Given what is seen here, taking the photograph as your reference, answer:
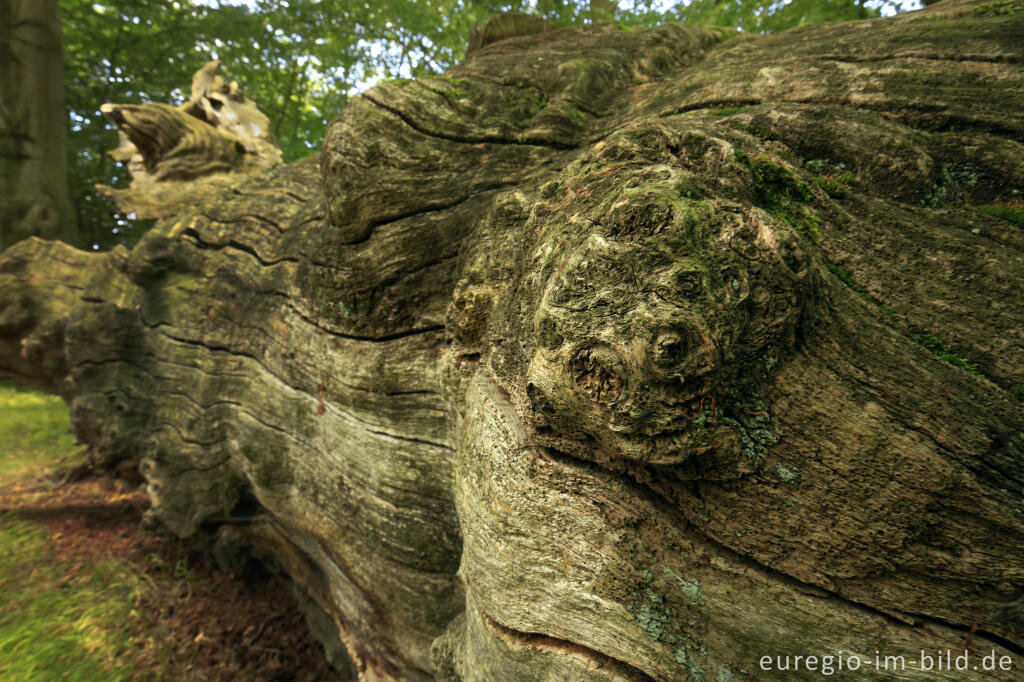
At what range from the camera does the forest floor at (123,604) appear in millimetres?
3742

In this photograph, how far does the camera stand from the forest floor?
12.3ft

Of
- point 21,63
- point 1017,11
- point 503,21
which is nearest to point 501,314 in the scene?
point 1017,11

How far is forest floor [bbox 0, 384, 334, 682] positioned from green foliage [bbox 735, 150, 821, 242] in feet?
14.8

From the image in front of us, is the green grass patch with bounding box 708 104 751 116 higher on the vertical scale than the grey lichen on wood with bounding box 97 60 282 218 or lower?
lower

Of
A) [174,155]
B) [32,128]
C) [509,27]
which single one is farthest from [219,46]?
[509,27]

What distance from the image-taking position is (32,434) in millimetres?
7230

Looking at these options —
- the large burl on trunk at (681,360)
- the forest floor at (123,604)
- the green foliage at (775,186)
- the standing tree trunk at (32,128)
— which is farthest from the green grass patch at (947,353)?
the standing tree trunk at (32,128)

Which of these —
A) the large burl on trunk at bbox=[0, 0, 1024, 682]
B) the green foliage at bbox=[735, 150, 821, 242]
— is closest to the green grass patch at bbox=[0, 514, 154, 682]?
the large burl on trunk at bbox=[0, 0, 1024, 682]

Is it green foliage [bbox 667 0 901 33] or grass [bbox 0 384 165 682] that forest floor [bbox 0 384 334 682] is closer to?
grass [bbox 0 384 165 682]

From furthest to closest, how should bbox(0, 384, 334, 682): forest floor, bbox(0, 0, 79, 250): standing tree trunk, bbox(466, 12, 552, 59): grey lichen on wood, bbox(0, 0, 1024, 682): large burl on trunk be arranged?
1. bbox(0, 0, 79, 250): standing tree trunk
2. bbox(466, 12, 552, 59): grey lichen on wood
3. bbox(0, 384, 334, 682): forest floor
4. bbox(0, 0, 1024, 682): large burl on trunk

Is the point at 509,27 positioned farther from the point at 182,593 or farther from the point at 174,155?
the point at 182,593

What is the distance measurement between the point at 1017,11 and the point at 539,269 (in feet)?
8.35

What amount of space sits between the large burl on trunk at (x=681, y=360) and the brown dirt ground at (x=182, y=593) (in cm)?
117

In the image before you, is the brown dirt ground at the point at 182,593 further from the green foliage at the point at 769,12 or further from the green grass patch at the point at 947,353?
the green foliage at the point at 769,12
